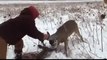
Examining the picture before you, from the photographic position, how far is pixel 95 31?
0.99 metres

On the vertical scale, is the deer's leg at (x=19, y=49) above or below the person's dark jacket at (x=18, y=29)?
below

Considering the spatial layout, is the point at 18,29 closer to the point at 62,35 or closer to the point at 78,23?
the point at 62,35

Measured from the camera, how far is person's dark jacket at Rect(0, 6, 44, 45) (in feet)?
2.74

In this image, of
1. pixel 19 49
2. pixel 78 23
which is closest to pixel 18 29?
pixel 19 49

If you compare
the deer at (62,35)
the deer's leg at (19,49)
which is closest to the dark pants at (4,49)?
the deer's leg at (19,49)

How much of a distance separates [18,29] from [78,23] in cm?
27

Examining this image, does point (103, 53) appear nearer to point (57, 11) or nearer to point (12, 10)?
point (57, 11)

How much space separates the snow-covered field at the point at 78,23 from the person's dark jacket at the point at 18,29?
0.13 feet

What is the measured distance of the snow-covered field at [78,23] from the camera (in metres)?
0.89

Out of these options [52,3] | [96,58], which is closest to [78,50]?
[96,58]

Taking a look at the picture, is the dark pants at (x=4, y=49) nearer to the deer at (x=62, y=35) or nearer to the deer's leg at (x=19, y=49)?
the deer's leg at (x=19, y=49)

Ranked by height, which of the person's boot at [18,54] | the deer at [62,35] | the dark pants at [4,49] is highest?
the deer at [62,35]

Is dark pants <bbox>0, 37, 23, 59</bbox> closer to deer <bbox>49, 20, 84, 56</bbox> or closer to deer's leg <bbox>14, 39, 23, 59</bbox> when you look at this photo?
deer's leg <bbox>14, 39, 23, 59</bbox>

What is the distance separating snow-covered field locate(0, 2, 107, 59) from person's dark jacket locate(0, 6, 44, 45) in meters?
0.04
